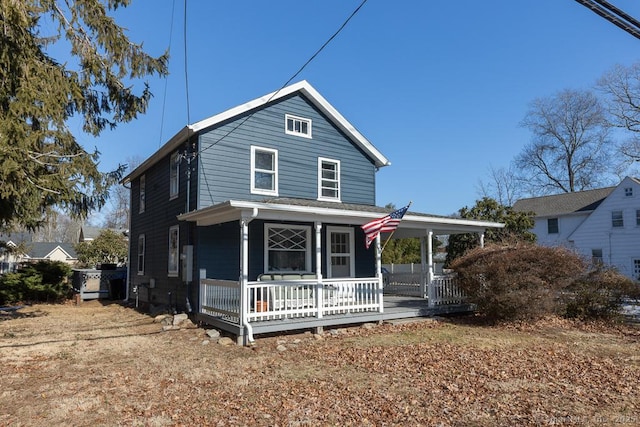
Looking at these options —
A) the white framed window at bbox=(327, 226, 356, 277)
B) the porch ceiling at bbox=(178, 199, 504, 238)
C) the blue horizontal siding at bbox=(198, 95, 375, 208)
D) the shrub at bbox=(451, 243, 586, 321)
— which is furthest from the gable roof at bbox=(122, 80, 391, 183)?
the shrub at bbox=(451, 243, 586, 321)

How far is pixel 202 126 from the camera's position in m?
11.5

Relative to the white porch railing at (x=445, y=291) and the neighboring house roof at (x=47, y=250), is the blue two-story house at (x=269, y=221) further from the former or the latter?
the neighboring house roof at (x=47, y=250)

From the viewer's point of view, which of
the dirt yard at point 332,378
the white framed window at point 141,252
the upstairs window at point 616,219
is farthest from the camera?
the upstairs window at point 616,219

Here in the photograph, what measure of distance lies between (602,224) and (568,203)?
3740 millimetres

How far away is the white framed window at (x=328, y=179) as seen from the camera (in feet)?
45.9

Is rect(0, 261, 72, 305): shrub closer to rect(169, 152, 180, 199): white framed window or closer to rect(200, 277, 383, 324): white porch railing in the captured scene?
rect(169, 152, 180, 199): white framed window

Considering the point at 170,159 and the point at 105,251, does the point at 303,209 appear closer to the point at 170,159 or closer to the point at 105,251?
the point at 170,159

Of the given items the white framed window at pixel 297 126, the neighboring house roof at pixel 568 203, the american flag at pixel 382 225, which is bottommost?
the american flag at pixel 382 225

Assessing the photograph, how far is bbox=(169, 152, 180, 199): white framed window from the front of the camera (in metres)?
12.9

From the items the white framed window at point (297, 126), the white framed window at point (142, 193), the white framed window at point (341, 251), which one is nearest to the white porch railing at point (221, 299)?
the white framed window at point (341, 251)

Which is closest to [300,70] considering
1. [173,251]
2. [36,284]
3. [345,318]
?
[345,318]

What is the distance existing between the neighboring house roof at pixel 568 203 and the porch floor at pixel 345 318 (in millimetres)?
20690

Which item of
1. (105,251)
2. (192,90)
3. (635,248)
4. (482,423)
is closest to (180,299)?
(192,90)

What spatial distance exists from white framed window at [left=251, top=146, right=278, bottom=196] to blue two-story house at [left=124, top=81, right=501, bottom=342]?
3 centimetres
